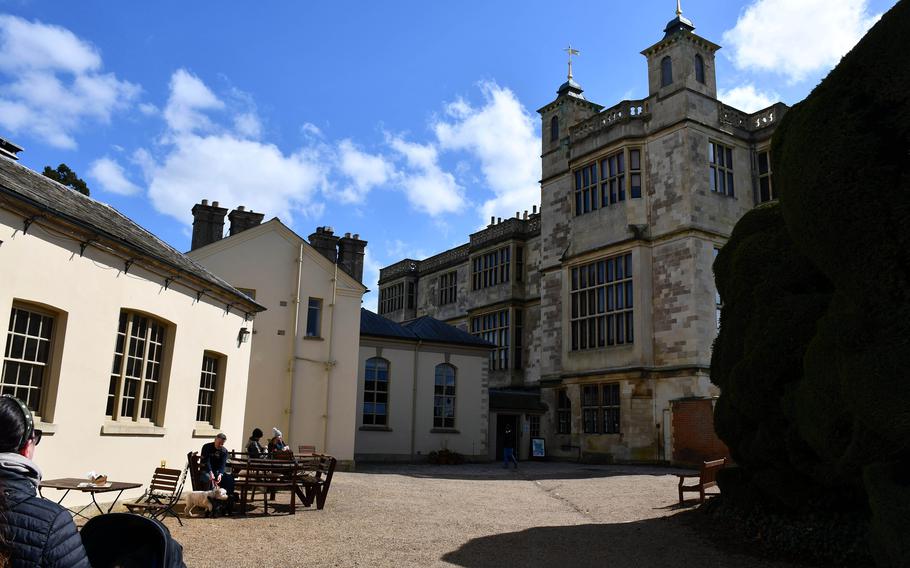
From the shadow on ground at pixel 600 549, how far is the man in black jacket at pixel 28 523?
6.79 metres

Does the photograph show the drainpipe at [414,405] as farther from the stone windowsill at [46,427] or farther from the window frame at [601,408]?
the stone windowsill at [46,427]

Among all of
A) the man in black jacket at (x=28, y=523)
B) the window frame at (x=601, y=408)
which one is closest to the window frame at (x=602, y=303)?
the window frame at (x=601, y=408)

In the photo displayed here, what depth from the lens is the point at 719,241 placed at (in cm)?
2672

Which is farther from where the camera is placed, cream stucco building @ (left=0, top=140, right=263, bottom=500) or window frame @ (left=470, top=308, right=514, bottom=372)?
window frame @ (left=470, top=308, right=514, bottom=372)

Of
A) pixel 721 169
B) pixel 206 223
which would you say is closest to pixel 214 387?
pixel 206 223

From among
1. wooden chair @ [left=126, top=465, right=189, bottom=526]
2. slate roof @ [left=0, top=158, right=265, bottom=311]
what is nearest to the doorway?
slate roof @ [left=0, top=158, right=265, bottom=311]

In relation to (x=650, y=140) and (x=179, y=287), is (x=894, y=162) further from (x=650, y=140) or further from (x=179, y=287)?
(x=650, y=140)

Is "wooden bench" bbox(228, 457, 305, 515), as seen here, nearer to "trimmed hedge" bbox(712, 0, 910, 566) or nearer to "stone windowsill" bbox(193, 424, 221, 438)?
"stone windowsill" bbox(193, 424, 221, 438)

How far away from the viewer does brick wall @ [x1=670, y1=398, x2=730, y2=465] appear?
23.8 meters

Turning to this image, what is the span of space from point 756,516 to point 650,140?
20728mm

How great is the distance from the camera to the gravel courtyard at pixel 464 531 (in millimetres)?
8820

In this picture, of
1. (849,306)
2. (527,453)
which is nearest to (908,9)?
(849,306)

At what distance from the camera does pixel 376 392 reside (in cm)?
2700

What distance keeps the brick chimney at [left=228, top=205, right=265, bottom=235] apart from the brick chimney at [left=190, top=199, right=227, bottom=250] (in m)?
0.38
